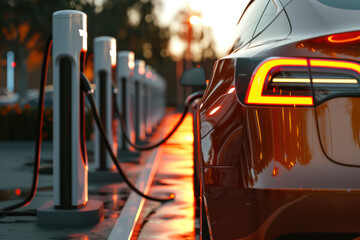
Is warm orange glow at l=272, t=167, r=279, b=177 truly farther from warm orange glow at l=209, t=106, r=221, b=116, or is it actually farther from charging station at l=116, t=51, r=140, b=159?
charging station at l=116, t=51, r=140, b=159

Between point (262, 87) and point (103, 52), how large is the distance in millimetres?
7223


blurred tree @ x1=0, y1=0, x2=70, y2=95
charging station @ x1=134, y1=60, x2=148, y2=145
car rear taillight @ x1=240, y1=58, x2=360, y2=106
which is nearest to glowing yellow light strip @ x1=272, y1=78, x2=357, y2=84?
car rear taillight @ x1=240, y1=58, x2=360, y2=106

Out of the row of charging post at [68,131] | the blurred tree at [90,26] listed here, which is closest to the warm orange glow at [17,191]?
the row of charging post at [68,131]

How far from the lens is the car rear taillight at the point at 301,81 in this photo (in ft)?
11.0

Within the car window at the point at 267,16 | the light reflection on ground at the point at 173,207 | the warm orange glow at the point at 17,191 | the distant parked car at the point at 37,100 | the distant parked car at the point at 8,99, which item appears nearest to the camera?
the car window at the point at 267,16

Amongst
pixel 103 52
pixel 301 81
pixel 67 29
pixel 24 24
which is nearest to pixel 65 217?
pixel 67 29

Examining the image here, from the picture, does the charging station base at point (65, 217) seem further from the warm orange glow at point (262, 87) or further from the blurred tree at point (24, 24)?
the blurred tree at point (24, 24)

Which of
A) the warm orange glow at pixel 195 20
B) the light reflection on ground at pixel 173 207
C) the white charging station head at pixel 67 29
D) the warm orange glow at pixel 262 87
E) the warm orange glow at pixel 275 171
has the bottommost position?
the light reflection on ground at pixel 173 207

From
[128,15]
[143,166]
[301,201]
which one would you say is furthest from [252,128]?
[128,15]

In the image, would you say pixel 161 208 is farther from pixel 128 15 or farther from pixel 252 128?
pixel 128 15

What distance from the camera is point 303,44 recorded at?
3.48 m

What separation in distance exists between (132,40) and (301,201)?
45.2 meters

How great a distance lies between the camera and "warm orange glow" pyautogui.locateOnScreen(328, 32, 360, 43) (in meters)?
3.44

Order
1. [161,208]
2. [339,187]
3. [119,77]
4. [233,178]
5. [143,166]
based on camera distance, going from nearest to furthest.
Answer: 1. [339,187]
2. [233,178]
3. [161,208]
4. [143,166]
5. [119,77]
